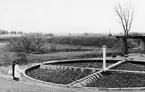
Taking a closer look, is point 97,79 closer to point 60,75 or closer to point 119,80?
point 119,80

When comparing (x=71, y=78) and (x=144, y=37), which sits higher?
(x=144, y=37)

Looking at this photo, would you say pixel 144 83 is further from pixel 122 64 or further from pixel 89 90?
pixel 122 64

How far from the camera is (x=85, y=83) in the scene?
1491 cm

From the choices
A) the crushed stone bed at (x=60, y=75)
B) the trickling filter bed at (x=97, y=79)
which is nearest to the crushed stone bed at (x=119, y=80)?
the trickling filter bed at (x=97, y=79)

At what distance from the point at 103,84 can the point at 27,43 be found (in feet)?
72.2

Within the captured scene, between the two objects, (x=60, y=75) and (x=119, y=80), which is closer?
(x=119, y=80)

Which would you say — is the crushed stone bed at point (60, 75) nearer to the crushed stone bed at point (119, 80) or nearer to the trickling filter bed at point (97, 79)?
the trickling filter bed at point (97, 79)

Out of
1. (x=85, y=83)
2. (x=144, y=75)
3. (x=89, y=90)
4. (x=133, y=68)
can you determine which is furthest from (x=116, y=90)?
(x=133, y=68)

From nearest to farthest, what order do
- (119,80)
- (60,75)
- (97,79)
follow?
(119,80) → (97,79) → (60,75)

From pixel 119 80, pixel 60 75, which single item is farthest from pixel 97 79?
pixel 60 75

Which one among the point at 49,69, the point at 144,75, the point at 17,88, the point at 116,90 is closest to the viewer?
the point at 17,88

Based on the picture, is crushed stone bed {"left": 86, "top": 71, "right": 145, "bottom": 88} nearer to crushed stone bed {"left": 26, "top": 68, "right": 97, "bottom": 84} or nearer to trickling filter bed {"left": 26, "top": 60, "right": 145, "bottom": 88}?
trickling filter bed {"left": 26, "top": 60, "right": 145, "bottom": 88}

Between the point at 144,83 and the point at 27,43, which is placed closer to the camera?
the point at 144,83

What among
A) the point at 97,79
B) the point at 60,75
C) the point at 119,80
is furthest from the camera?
the point at 60,75
